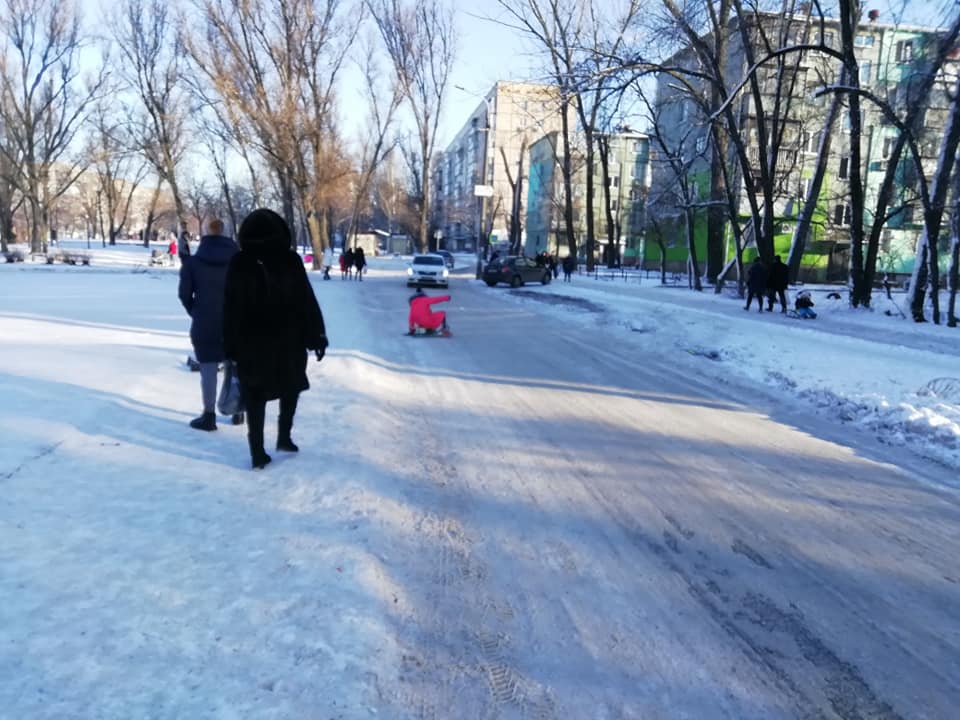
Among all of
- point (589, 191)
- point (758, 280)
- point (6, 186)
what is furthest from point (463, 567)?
point (6, 186)

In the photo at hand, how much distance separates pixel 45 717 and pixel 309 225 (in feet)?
123

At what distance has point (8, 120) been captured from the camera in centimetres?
4034

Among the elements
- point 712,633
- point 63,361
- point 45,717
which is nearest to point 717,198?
point 63,361

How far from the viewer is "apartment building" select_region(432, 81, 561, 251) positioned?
164 feet

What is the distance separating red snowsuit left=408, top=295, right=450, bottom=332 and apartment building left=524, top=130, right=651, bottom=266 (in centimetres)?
4850

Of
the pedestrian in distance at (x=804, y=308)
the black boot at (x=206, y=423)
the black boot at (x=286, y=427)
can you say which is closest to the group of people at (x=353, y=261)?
the pedestrian in distance at (x=804, y=308)

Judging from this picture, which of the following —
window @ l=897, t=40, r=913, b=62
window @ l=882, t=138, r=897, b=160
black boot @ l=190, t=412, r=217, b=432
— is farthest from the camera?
window @ l=882, t=138, r=897, b=160

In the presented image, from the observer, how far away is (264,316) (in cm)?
450

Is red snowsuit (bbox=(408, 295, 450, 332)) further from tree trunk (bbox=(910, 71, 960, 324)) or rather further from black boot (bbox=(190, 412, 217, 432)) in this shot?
tree trunk (bbox=(910, 71, 960, 324))

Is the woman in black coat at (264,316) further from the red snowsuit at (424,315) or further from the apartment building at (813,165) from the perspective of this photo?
the apartment building at (813,165)

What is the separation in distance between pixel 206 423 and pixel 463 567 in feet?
10.2

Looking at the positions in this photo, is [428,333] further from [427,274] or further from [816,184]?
[427,274]

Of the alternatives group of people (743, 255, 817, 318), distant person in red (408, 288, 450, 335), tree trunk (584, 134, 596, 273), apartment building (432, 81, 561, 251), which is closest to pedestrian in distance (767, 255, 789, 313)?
group of people (743, 255, 817, 318)

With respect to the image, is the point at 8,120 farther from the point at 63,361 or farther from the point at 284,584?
the point at 284,584
